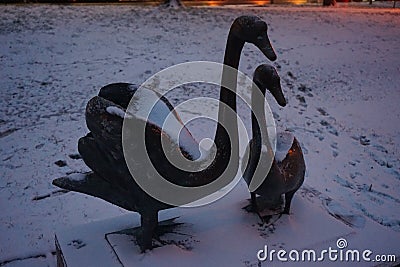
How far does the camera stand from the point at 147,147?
173cm

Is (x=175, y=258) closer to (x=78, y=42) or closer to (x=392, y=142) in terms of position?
(x=392, y=142)

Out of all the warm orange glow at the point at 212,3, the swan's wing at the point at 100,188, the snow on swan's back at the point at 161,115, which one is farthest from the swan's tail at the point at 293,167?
the warm orange glow at the point at 212,3

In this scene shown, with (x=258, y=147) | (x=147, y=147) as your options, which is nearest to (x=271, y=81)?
(x=258, y=147)

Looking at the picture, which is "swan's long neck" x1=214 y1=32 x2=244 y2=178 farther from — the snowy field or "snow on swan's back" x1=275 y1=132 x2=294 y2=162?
the snowy field

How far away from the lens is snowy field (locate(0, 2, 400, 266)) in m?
2.21

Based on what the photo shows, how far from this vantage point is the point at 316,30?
8.04 metres

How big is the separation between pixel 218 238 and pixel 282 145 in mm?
518

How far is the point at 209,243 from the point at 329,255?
514mm

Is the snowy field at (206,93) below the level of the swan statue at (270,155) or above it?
below

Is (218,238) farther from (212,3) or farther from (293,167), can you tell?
(212,3)

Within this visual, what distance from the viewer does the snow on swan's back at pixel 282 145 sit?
6.52 feet

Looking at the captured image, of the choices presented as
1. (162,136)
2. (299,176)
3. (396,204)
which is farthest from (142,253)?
(396,204)

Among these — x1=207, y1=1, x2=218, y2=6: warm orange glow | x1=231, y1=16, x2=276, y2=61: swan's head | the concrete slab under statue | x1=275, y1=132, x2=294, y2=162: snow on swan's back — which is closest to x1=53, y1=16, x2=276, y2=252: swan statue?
x1=231, y1=16, x2=276, y2=61: swan's head

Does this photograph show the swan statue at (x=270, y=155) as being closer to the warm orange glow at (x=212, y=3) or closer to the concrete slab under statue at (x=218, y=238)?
the concrete slab under statue at (x=218, y=238)
